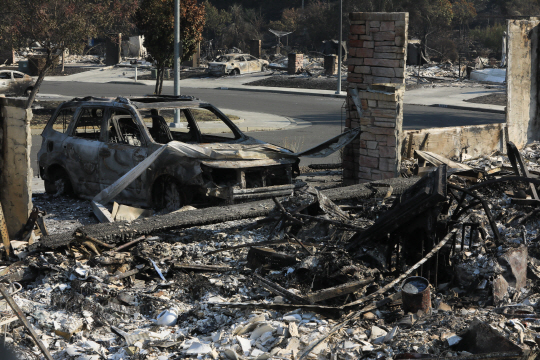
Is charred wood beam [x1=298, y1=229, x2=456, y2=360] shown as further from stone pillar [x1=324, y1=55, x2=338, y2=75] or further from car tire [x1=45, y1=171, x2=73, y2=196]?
stone pillar [x1=324, y1=55, x2=338, y2=75]

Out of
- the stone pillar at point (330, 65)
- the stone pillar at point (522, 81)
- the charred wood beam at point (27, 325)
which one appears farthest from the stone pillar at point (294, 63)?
the charred wood beam at point (27, 325)

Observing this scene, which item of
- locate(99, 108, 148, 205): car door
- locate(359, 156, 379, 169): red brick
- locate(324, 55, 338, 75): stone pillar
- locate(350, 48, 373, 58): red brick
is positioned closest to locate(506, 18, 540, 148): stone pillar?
locate(350, 48, 373, 58): red brick

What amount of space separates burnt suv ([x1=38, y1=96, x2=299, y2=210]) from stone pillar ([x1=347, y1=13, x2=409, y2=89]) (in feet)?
6.89

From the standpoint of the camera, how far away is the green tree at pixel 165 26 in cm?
1988

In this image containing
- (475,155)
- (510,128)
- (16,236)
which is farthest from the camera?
(510,128)

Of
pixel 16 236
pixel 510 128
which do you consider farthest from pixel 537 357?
pixel 510 128

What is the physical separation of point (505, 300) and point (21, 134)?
5.25 m

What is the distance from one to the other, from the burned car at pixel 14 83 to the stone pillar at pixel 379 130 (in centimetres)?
1837

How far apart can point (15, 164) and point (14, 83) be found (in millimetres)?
19207

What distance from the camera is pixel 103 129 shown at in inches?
342

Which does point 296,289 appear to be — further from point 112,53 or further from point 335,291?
point 112,53

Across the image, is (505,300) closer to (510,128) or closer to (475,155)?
(475,155)

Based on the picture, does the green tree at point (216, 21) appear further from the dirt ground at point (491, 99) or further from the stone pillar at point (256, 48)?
the dirt ground at point (491, 99)

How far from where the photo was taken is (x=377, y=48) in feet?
30.8
